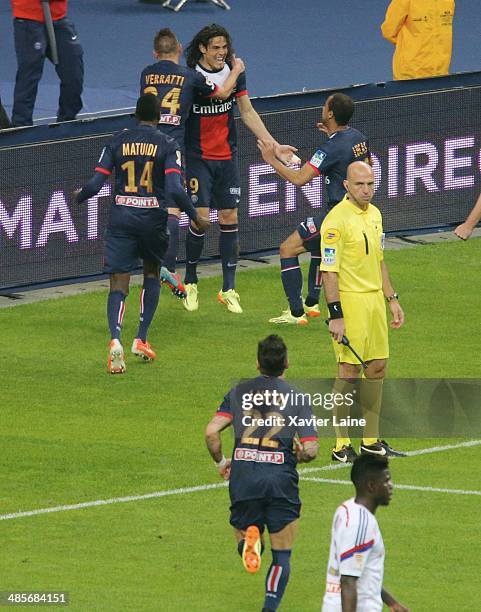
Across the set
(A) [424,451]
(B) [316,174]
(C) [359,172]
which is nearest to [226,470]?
(C) [359,172]

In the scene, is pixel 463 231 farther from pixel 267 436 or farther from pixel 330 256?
pixel 267 436

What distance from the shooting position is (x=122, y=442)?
15.0 meters

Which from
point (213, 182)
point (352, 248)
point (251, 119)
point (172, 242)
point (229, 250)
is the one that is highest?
point (251, 119)

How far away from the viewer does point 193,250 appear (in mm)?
19297

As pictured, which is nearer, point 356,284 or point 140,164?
point 356,284

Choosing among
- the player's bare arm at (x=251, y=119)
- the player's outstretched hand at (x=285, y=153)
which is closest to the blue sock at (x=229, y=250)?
the player's bare arm at (x=251, y=119)

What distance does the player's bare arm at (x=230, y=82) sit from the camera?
18766 mm

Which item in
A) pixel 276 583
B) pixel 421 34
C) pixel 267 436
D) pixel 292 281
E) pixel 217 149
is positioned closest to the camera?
pixel 276 583

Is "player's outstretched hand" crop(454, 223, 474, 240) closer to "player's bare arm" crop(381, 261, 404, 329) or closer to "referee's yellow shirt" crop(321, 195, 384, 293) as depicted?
"player's bare arm" crop(381, 261, 404, 329)

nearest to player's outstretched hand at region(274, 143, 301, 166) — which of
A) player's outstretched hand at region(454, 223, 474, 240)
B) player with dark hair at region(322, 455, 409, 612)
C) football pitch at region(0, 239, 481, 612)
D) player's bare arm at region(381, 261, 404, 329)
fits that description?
football pitch at region(0, 239, 481, 612)

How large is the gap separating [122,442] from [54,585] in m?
3.47

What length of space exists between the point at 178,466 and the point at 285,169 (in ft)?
13.2

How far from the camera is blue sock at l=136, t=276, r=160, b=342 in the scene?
1717 cm

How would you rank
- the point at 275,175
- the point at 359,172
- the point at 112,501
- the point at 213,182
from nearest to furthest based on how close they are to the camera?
the point at 112,501, the point at 359,172, the point at 213,182, the point at 275,175
